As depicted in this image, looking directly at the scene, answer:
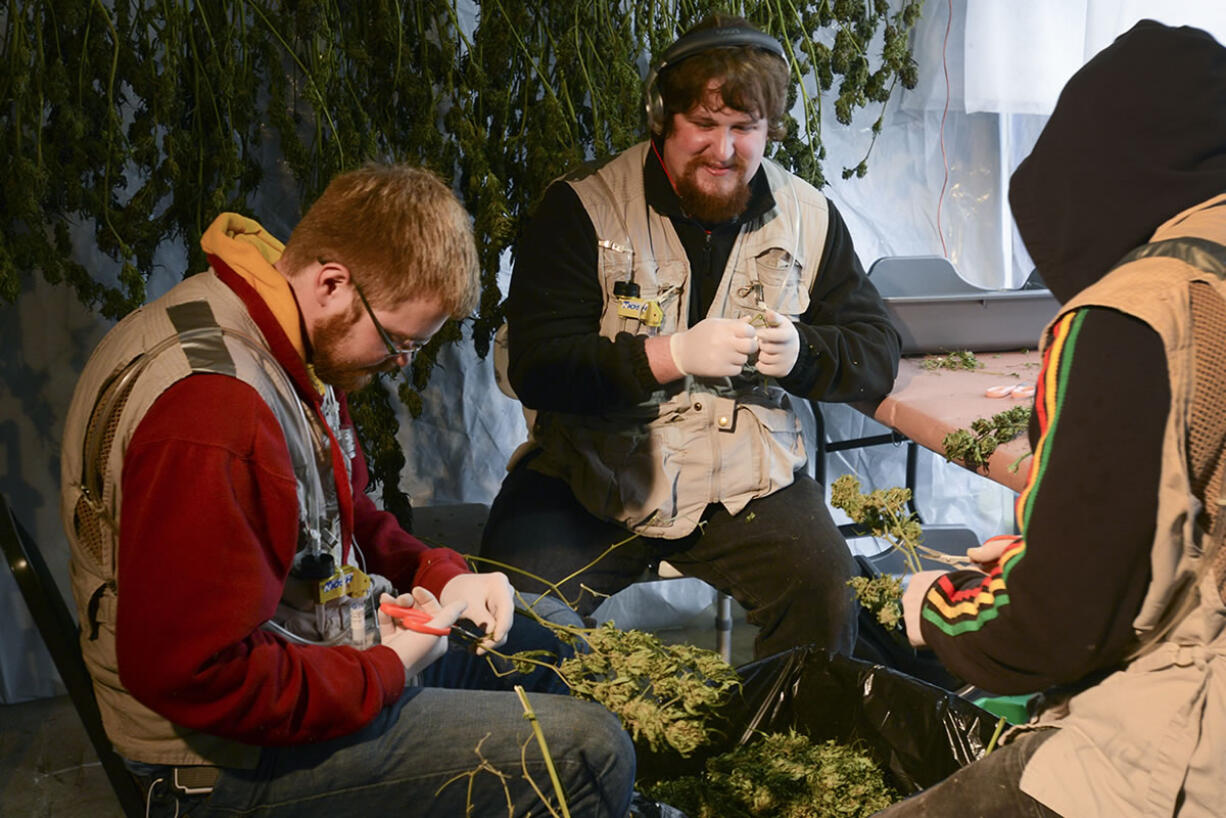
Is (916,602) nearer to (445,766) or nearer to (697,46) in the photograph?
(445,766)

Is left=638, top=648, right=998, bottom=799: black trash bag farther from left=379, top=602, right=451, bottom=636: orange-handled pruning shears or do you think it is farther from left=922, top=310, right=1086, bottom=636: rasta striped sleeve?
left=379, top=602, right=451, bottom=636: orange-handled pruning shears

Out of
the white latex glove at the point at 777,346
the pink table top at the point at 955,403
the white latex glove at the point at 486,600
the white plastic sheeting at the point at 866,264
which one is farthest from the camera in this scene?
the white plastic sheeting at the point at 866,264

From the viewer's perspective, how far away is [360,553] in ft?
6.14

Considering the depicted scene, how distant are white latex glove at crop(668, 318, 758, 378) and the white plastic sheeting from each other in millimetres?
1036

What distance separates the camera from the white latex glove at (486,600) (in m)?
1.76

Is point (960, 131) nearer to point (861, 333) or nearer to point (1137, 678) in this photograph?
point (861, 333)

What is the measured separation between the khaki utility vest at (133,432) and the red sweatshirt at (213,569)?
5cm

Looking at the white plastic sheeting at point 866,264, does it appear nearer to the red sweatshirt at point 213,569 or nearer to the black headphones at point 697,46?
the black headphones at point 697,46

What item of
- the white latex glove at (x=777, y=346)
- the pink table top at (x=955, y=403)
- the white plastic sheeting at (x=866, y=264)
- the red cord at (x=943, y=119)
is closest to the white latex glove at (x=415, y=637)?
the white latex glove at (x=777, y=346)

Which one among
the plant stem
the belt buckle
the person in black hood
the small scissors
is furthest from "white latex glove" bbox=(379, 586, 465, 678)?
the person in black hood

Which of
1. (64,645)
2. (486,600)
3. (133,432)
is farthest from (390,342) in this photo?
(64,645)

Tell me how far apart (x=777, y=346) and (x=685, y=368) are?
0.21 meters

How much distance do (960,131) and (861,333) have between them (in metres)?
1.38

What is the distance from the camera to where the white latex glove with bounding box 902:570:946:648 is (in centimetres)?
151
